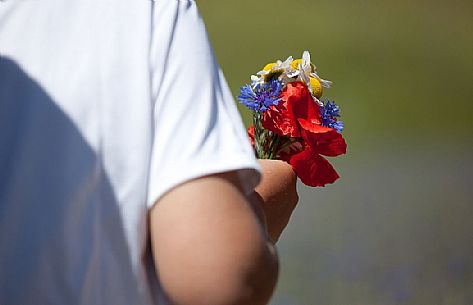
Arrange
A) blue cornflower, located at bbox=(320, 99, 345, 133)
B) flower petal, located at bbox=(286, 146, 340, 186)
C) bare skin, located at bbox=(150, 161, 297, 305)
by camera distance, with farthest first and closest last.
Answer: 1. blue cornflower, located at bbox=(320, 99, 345, 133)
2. flower petal, located at bbox=(286, 146, 340, 186)
3. bare skin, located at bbox=(150, 161, 297, 305)

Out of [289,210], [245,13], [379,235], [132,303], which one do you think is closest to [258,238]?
[132,303]

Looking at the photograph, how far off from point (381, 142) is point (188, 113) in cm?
345

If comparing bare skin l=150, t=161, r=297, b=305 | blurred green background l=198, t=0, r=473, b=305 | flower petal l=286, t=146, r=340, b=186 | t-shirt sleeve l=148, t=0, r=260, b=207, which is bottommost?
blurred green background l=198, t=0, r=473, b=305

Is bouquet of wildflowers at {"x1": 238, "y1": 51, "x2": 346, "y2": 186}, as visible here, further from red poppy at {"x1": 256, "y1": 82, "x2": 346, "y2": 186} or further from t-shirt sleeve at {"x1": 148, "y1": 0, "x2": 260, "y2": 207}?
t-shirt sleeve at {"x1": 148, "y1": 0, "x2": 260, "y2": 207}

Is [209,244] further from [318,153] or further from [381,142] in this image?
[381,142]

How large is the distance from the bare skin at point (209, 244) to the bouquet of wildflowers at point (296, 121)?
19.0 inches

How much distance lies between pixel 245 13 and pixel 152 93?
3440 mm

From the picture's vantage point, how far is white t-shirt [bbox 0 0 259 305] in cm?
51

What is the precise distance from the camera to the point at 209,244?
1.62 ft

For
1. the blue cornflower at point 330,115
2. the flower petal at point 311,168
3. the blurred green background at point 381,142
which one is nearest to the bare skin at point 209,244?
the flower petal at point 311,168

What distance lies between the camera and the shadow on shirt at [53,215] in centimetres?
51

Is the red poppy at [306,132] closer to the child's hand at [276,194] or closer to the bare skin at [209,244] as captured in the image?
the child's hand at [276,194]

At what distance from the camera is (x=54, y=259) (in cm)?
51

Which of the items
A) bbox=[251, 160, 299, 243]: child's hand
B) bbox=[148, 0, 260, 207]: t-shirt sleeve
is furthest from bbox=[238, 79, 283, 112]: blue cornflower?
bbox=[148, 0, 260, 207]: t-shirt sleeve
